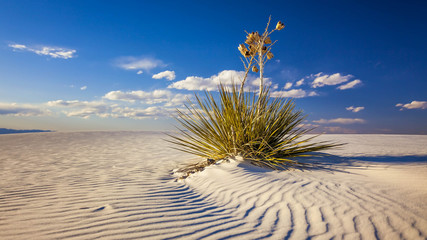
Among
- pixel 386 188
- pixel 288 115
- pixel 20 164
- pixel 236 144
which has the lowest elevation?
pixel 20 164

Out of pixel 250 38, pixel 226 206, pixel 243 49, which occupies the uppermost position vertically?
pixel 250 38

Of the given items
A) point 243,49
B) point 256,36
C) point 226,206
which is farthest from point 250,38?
point 226,206

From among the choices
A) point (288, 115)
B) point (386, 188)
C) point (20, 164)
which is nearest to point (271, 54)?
point (288, 115)

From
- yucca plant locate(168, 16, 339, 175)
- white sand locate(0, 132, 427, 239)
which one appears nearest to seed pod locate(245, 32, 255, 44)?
yucca plant locate(168, 16, 339, 175)

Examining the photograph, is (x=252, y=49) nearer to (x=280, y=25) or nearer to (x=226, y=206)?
(x=280, y=25)

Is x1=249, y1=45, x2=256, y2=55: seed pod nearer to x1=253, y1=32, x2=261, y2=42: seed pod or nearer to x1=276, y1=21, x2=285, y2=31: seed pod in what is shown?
x1=253, y1=32, x2=261, y2=42: seed pod

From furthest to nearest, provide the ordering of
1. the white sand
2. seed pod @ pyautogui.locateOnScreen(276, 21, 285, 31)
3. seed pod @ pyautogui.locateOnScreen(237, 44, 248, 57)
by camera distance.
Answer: seed pod @ pyautogui.locateOnScreen(237, 44, 248, 57), seed pod @ pyautogui.locateOnScreen(276, 21, 285, 31), the white sand

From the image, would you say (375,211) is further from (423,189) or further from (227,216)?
(227,216)

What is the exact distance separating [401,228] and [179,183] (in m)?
2.77

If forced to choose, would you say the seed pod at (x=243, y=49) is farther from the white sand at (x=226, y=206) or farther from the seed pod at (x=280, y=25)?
the white sand at (x=226, y=206)

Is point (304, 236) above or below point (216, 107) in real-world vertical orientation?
below

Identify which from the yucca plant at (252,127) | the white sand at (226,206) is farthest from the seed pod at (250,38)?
the white sand at (226,206)

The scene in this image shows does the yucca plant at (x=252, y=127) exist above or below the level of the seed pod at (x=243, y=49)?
below

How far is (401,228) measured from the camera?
184cm
